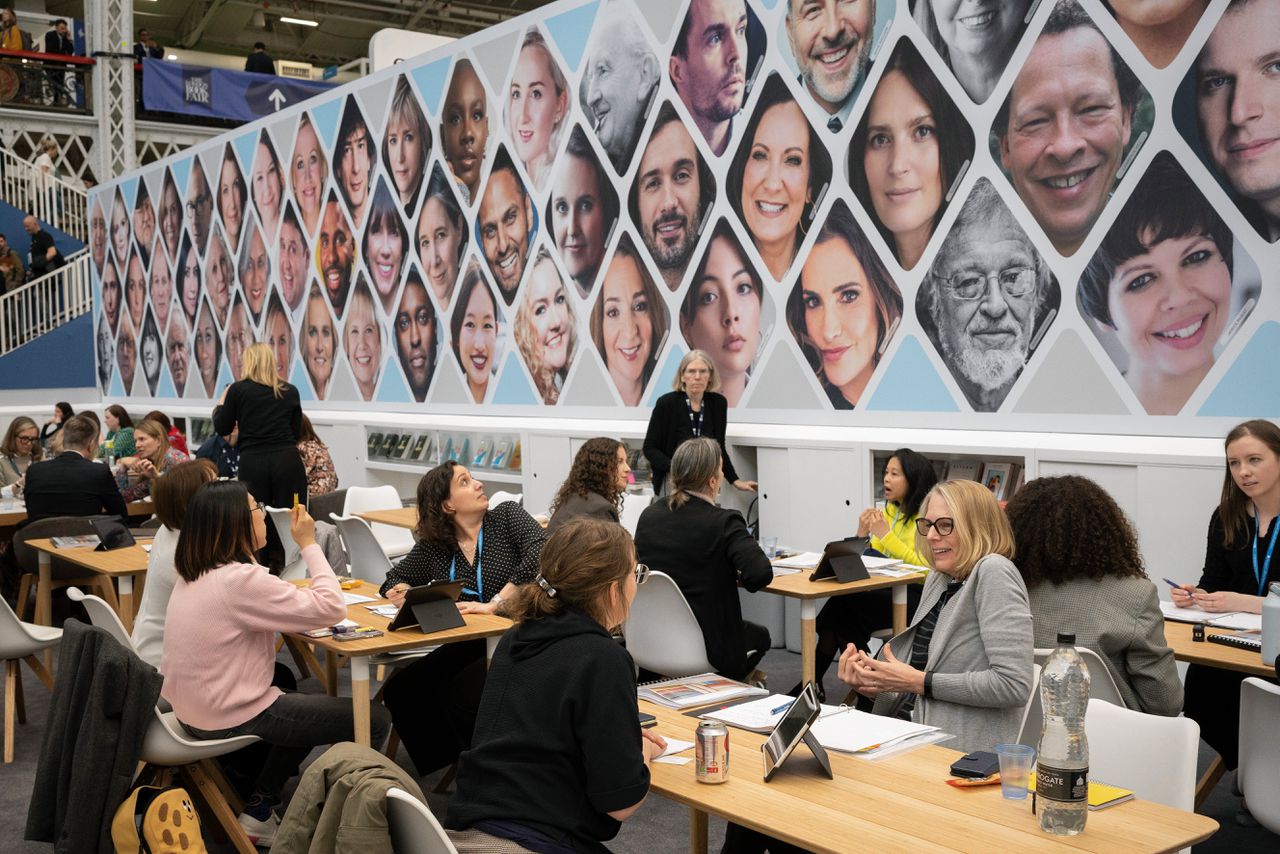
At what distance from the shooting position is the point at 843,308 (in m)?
7.06

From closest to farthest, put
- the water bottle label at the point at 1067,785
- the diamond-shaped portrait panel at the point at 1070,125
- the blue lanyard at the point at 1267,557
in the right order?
the water bottle label at the point at 1067,785, the blue lanyard at the point at 1267,557, the diamond-shaped portrait panel at the point at 1070,125

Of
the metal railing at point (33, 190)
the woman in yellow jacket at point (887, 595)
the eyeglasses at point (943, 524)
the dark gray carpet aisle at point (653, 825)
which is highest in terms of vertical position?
the metal railing at point (33, 190)

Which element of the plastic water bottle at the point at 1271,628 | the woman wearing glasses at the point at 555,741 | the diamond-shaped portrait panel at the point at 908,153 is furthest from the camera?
the diamond-shaped portrait panel at the point at 908,153

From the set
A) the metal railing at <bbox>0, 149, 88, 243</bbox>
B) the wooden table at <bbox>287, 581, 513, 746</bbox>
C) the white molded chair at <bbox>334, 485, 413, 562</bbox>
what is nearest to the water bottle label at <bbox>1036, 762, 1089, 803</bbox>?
the wooden table at <bbox>287, 581, 513, 746</bbox>

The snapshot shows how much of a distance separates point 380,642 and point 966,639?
74.1 inches

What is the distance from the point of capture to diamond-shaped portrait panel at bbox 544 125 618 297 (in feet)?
28.0

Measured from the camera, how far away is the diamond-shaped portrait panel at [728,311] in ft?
24.8

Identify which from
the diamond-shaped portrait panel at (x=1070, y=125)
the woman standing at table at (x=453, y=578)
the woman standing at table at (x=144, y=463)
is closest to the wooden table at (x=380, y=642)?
the woman standing at table at (x=453, y=578)

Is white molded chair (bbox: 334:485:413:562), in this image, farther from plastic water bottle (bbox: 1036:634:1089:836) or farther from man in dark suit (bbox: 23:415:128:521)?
plastic water bottle (bbox: 1036:634:1089:836)

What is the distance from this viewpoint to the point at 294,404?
7984mm

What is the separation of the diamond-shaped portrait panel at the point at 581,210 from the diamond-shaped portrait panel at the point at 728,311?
96cm

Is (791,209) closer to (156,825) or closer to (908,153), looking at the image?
(908,153)

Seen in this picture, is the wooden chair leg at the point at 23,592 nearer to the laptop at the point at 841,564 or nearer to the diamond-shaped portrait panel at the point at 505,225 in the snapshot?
the diamond-shaped portrait panel at the point at 505,225

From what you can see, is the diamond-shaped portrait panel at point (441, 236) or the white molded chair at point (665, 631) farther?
the diamond-shaped portrait panel at point (441, 236)
